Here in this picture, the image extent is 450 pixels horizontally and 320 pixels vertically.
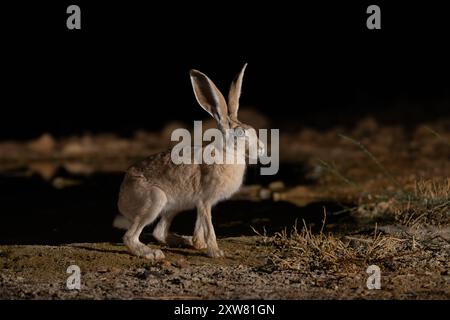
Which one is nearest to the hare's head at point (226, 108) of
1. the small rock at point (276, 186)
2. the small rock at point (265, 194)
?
the small rock at point (265, 194)

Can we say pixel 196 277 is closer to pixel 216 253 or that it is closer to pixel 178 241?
pixel 216 253

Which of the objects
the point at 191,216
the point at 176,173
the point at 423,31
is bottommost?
the point at 191,216

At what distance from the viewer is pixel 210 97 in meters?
6.75

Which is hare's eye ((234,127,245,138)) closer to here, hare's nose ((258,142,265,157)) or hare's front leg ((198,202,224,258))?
hare's nose ((258,142,265,157))

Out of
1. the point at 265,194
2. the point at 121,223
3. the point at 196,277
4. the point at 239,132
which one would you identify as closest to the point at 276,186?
the point at 265,194

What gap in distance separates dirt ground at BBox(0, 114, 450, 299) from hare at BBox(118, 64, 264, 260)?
19 centimetres

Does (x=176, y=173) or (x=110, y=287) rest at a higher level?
(x=176, y=173)

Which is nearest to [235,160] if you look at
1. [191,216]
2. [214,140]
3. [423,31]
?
[214,140]

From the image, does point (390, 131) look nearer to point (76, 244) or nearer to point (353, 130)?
point (353, 130)

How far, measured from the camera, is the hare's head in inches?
263

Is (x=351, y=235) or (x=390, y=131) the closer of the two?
(x=351, y=235)

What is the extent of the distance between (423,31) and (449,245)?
15722mm

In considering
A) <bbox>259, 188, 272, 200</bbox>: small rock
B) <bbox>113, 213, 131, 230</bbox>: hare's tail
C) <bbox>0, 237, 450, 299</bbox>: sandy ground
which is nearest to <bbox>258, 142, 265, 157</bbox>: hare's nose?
<bbox>0, 237, 450, 299</bbox>: sandy ground

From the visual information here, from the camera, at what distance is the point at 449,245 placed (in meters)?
6.66
